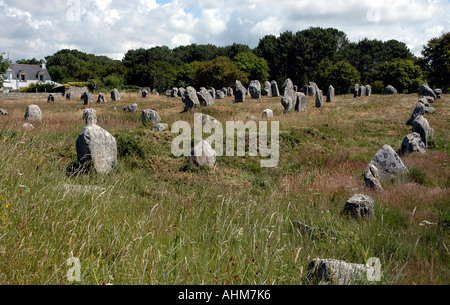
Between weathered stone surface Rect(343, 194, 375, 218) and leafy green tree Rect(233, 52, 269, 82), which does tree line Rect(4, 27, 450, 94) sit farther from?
weathered stone surface Rect(343, 194, 375, 218)

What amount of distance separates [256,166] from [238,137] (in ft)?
9.01

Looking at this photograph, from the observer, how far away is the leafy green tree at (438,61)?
4918 cm

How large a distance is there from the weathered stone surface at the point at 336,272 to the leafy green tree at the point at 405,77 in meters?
49.4

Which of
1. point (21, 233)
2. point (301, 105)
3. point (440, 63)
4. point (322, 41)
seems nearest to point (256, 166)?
point (21, 233)

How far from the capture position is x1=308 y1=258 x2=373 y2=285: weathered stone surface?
11.4 feet

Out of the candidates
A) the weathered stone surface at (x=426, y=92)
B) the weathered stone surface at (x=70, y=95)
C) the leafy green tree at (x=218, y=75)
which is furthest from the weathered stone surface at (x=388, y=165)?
the leafy green tree at (x=218, y=75)

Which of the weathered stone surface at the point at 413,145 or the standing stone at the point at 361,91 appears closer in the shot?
the weathered stone surface at the point at 413,145

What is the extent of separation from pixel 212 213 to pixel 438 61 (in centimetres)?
5669

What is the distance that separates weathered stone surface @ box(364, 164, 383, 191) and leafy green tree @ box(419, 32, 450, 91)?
46.2 meters

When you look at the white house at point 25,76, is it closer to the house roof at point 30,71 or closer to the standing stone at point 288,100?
the house roof at point 30,71

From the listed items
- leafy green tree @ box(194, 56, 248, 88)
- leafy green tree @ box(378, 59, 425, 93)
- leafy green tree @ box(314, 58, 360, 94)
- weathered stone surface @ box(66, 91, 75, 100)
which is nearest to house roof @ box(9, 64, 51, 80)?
weathered stone surface @ box(66, 91, 75, 100)

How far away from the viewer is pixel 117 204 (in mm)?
5445

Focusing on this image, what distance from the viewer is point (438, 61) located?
51.6m
